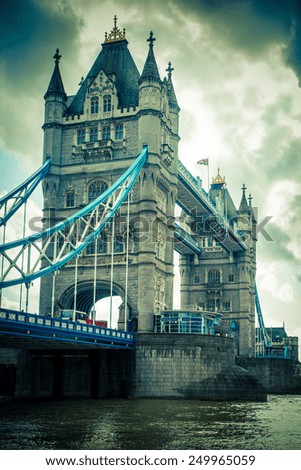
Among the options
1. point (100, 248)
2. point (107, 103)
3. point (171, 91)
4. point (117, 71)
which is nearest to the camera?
point (100, 248)

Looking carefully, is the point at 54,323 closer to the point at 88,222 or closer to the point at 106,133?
the point at 88,222

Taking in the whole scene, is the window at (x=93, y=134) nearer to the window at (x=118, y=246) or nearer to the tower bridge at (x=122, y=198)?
the tower bridge at (x=122, y=198)

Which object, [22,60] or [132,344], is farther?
[132,344]

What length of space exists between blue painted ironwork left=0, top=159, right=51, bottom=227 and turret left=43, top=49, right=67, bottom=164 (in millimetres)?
1132

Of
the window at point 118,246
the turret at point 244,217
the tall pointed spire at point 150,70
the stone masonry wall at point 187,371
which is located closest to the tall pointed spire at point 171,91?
the tall pointed spire at point 150,70

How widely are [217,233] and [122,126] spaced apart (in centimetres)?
3029

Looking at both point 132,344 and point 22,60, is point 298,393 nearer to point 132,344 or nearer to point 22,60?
point 132,344

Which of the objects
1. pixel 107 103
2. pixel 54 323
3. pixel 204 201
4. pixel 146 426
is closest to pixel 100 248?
pixel 107 103

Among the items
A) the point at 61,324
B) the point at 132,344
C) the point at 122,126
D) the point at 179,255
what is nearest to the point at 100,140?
the point at 122,126

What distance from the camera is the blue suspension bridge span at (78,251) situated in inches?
1454

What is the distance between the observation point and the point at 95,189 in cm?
5681

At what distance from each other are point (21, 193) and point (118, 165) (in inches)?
339

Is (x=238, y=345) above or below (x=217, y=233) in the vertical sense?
below

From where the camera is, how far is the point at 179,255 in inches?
3634
